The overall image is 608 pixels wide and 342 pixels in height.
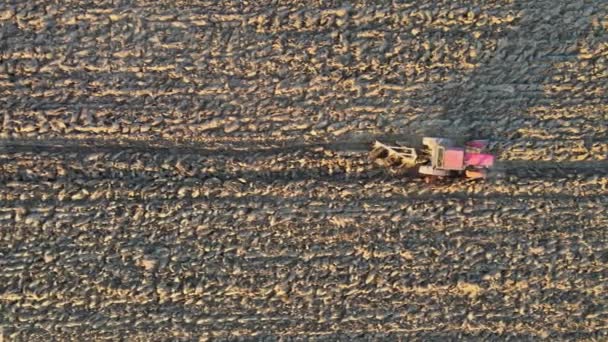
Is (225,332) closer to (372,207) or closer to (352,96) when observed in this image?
(372,207)

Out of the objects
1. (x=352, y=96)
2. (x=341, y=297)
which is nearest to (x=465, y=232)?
(x=341, y=297)

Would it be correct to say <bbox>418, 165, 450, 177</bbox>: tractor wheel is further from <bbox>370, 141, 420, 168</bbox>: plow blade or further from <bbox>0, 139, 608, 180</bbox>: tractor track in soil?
<bbox>0, 139, 608, 180</bbox>: tractor track in soil

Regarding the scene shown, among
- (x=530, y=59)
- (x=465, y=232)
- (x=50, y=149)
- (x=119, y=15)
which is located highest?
(x=119, y=15)

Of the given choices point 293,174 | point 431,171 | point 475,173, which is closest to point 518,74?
point 475,173

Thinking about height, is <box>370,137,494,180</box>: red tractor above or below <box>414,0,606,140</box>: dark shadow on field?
below

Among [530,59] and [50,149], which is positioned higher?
[530,59]

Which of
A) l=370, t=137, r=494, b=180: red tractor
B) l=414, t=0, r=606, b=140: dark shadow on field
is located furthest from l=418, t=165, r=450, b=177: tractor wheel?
l=414, t=0, r=606, b=140: dark shadow on field
